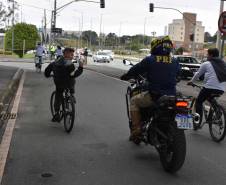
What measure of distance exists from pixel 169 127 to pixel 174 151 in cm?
37

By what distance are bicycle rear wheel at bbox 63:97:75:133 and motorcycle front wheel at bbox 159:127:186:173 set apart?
2.75 meters

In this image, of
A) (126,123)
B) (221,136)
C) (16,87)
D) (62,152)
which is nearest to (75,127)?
(126,123)

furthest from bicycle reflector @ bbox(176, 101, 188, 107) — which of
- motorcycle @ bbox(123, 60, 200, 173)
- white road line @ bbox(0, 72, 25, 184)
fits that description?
white road line @ bbox(0, 72, 25, 184)

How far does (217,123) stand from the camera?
8.69m

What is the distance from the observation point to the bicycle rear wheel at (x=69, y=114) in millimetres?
8953

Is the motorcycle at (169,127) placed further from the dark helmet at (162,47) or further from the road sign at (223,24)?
the road sign at (223,24)

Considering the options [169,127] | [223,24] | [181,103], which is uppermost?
[223,24]

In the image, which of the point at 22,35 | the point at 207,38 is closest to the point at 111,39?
the point at 207,38

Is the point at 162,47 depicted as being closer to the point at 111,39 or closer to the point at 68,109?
the point at 68,109

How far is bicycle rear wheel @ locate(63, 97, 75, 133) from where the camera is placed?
8.95 m

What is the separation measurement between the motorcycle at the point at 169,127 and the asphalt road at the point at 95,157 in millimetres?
220

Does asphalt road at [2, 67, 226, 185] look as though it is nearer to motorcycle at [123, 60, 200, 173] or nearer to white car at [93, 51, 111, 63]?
motorcycle at [123, 60, 200, 173]

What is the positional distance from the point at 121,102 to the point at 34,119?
394 centimetres

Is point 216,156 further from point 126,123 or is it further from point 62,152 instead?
point 126,123
